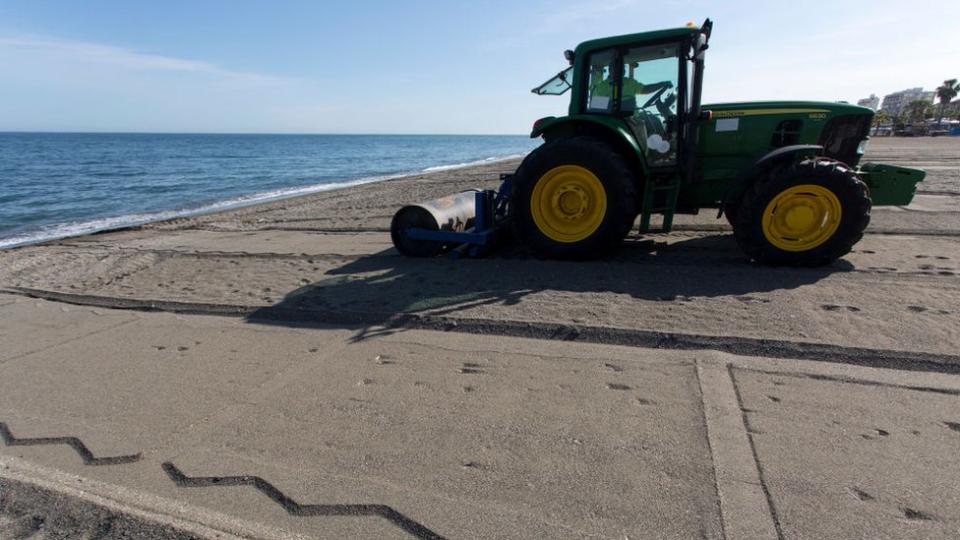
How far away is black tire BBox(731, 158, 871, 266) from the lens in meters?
5.10

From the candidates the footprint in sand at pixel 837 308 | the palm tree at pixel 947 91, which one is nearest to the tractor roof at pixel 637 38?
the footprint in sand at pixel 837 308

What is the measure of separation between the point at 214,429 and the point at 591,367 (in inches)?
90.7

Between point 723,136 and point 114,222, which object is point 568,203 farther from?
point 114,222

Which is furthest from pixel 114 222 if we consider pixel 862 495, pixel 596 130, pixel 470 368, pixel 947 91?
pixel 947 91

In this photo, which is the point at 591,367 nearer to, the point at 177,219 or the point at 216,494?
the point at 216,494

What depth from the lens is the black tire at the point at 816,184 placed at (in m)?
5.10

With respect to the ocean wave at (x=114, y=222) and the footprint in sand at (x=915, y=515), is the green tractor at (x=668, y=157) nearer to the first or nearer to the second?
the footprint in sand at (x=915, y=515)

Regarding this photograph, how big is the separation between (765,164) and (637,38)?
72.6 inches

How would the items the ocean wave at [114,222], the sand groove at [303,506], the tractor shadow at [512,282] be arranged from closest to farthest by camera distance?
the sand groove at [303,506]
the tractor shadow at [512,282]
the ocean wave at [114,222]

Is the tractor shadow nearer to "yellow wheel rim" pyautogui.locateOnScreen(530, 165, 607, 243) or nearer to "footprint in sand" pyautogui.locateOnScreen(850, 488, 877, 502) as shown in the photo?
"yellow wheel rim" pyautogui.locateOnScreen(530, 165, 607, 243)

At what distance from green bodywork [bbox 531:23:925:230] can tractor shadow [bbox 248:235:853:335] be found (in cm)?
64

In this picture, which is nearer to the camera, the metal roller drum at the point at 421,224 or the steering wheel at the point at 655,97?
the steering wheel at the point at 655,97

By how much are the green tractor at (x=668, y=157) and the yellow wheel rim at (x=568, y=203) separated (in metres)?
0.01

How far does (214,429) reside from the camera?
3.02m
